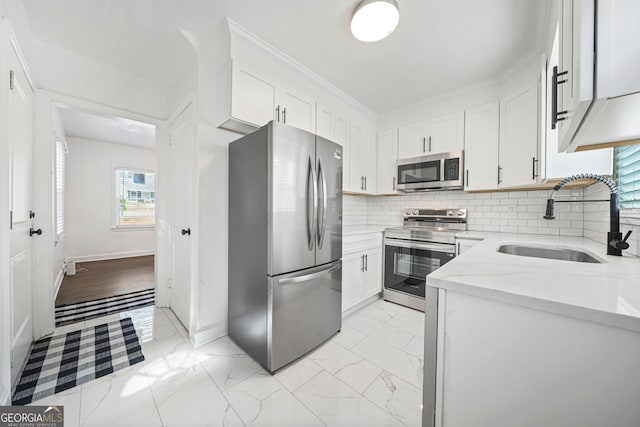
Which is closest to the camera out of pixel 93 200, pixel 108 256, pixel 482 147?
pixel 482 147

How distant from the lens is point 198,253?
1.92 m

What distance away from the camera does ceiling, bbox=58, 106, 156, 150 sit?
3639 mm

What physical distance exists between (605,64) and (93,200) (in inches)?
270

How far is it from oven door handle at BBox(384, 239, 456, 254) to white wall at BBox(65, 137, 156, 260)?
16.0 feet

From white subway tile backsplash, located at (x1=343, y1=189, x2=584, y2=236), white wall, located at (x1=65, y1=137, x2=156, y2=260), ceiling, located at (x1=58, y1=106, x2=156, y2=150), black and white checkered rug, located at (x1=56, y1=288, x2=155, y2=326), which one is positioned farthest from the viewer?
white wall, located at (x1=65, y1=137, x2=156, y2=260)

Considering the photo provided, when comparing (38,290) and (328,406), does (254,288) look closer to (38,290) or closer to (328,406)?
(328,406)

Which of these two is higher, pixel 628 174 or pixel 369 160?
pixel 369 160

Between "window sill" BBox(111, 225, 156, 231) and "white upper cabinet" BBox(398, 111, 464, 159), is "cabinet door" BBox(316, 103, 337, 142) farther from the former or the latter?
"window sill" BBox(111, 225, 156, 231)

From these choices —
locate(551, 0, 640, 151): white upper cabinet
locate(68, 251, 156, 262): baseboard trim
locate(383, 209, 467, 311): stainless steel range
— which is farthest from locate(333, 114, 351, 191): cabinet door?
locate(68, 251, 156, 262): baseboard trim

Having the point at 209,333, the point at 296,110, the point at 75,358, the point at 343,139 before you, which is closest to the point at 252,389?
the point at 209,333

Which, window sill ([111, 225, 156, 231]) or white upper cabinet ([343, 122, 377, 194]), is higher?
white upper cabinet ([343, 122, 377, 194])

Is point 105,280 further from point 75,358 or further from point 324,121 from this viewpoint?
point 324,121

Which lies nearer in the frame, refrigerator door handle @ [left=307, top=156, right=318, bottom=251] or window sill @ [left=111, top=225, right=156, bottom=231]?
refrigerator door handle @ [left=307, top=156, right=318, bottom=251]

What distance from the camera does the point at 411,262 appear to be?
2637 mm
